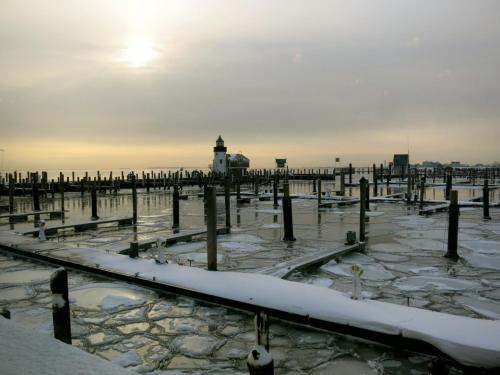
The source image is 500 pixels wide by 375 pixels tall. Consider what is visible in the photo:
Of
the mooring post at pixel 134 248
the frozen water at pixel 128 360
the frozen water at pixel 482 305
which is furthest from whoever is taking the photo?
the mooring post at pixel 134 248

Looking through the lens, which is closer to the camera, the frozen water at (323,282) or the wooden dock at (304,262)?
the frozen water at (323,282)

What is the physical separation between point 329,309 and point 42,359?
4028 mm

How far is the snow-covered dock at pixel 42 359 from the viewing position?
139 inches

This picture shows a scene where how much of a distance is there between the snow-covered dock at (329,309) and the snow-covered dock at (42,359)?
3403 millimetres

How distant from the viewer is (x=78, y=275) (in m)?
9.45

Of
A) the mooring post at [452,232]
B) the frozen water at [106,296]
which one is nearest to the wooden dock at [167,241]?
the frozen water at [106,296]

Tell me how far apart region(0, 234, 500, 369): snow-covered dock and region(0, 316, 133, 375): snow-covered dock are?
3.40 meters

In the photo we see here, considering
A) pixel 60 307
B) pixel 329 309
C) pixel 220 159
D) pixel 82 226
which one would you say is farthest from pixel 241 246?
pixel 220 159

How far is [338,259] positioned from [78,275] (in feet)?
22.2

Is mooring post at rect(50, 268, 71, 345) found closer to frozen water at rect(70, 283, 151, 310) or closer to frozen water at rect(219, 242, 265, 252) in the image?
frozen water at rect(70, 283, 151, 310)

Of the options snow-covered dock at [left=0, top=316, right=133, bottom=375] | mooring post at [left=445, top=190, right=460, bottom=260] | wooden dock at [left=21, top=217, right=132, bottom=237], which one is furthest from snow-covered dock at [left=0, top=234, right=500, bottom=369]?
wooden dock at [left=21, top=217, right=132, bottom=237]

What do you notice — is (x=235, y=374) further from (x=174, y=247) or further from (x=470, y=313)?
(x=174, y=247)

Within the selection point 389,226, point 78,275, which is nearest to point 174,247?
point 78,275

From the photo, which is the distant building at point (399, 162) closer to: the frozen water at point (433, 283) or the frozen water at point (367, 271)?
the frozen water at point (367, 271)
